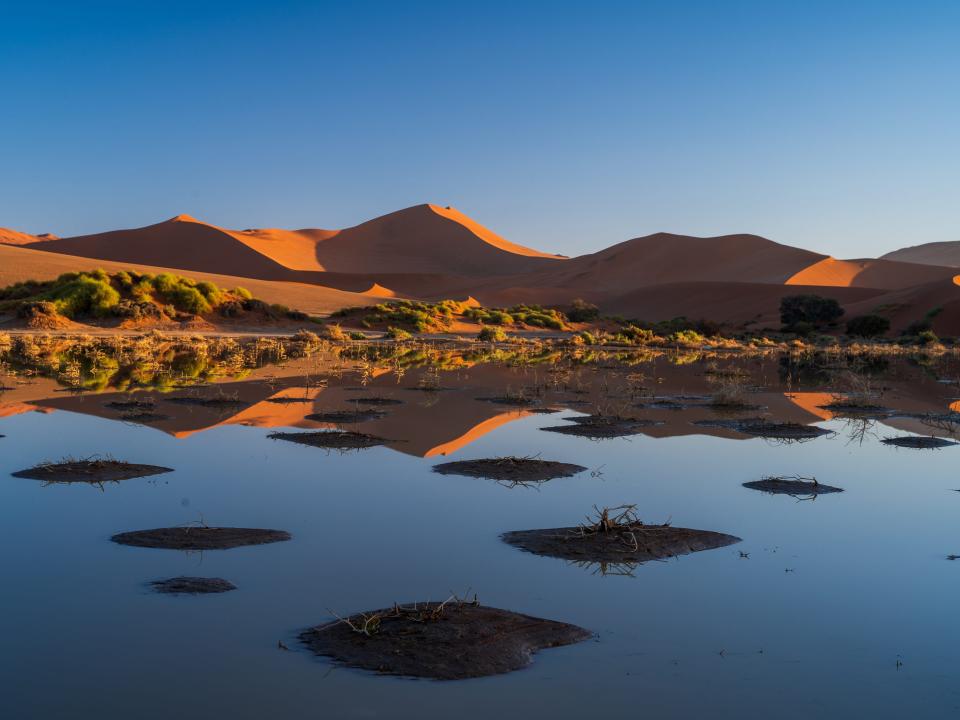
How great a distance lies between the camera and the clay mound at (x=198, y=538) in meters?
6.53

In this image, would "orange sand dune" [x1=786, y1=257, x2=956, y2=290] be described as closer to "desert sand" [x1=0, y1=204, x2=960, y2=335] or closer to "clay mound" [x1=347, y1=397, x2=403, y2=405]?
"desert sand" [x1=0, y1=204, x2=960, y2=335]

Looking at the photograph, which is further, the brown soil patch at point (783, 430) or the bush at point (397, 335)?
the bush at point (397, 335)

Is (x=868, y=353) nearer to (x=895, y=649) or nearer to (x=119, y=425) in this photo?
(x=119, y=425)

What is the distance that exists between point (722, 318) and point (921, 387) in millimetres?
54283

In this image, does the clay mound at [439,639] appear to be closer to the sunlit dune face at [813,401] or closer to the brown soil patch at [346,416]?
the brown soil patch at [346,416]

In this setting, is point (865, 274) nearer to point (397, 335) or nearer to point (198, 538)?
point (397, 335)

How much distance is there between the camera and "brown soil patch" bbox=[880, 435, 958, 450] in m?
12.6

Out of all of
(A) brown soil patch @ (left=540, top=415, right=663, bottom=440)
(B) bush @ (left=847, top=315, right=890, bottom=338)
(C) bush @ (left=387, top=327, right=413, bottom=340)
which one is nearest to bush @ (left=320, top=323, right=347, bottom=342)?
(C) bush @ (left=387, top=327, right=413, bottom=340)

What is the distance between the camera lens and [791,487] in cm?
930

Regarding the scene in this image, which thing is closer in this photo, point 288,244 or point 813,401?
point 813,401

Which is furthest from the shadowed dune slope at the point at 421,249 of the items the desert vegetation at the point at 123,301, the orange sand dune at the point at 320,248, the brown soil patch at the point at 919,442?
the brown soil patch at the point at 919,442

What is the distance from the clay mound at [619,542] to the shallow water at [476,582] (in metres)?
0.18

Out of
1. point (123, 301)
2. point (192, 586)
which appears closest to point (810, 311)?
point (123, 301)

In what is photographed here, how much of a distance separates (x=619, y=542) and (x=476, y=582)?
1.43 metres
